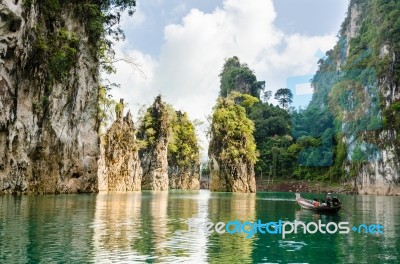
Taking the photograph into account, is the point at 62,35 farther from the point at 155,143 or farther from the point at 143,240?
the point at 155,143

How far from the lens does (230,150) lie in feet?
242

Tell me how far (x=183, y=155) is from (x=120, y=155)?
3188cm

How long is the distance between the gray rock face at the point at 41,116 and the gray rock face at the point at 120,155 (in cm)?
1872

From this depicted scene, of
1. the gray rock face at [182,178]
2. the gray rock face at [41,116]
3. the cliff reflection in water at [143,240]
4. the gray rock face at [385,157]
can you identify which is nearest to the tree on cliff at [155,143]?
the gray rock face at [182,178]

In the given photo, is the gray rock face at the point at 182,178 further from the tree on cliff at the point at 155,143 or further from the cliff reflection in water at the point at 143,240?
the cliff reflection in water at the point at 143,240

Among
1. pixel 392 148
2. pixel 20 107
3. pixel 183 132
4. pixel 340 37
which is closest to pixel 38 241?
pixel 20 107

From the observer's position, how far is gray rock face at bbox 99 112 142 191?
66438mm

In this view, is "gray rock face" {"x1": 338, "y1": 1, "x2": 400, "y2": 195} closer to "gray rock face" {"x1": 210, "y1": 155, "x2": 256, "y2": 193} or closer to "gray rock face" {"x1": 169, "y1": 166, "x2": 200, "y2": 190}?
"gray rock face" {"x1": 210, "y1": 155, "x2": 256, "y2": 193}

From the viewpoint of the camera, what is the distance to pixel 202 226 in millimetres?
17875

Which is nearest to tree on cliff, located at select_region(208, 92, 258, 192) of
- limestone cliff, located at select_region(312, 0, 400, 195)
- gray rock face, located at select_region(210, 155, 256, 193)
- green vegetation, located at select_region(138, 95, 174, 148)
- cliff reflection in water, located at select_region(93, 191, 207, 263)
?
gray rock face, located at select_region(210, 155, 256, 193)

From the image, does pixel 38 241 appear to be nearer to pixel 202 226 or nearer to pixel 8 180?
pixel 202 226

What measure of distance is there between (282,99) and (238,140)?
69191 mm

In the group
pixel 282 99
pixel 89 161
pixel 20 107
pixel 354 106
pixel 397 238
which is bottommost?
pixel 397 238

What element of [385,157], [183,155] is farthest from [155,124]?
[385,157]
